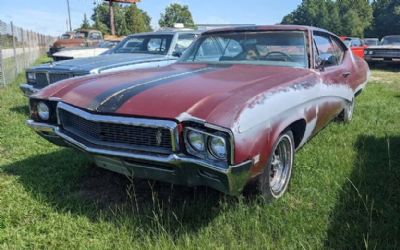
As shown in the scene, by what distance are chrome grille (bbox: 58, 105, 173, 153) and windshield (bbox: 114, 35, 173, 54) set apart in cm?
461

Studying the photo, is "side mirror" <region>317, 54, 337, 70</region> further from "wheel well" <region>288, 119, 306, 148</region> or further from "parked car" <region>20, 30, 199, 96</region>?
"parked car" <region>20, 30, 199, 96</region>

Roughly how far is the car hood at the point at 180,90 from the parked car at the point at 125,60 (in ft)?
8.48

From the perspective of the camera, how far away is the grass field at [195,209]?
286 cm

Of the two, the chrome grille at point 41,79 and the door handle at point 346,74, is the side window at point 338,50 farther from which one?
the chrome grille at point 41,79

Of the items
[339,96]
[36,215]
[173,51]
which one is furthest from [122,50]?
[36,215]

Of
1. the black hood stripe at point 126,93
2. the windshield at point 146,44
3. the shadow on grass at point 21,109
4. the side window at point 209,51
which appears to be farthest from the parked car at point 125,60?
the black hood stripe at point 126,93

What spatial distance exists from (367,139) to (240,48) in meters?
2.09

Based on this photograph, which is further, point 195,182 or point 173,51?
point 173,51

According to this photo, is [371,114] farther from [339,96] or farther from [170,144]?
[170,144]

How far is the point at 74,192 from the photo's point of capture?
148 inches

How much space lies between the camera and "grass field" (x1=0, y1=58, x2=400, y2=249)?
2859 millimetres

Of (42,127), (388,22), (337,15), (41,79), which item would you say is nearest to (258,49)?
(42,127)

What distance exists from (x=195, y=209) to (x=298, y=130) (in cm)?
116

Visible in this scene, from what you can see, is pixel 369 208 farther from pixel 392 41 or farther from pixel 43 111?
pixel 392 41
